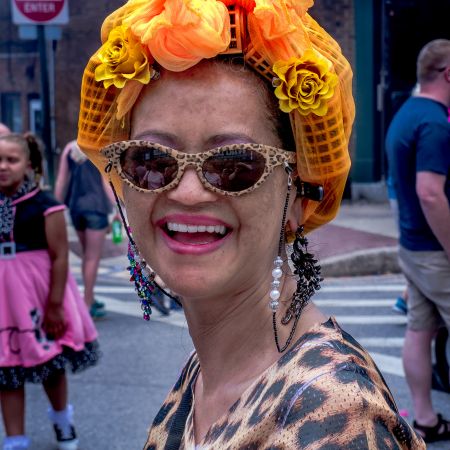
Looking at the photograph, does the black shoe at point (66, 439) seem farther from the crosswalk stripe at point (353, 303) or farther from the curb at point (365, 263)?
the curb at point (365, 263)

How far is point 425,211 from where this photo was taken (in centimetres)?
476

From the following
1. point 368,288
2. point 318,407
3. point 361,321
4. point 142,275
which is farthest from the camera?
point 368,288

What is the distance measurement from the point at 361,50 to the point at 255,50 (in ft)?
54.5

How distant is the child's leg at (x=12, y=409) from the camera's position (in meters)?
4.75

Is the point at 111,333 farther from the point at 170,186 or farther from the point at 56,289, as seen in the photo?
the point at 170,186

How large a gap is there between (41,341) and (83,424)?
1.05 m

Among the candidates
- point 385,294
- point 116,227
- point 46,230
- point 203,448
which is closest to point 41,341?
point 46,230

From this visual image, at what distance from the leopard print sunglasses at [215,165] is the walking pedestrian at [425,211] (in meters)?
3.13

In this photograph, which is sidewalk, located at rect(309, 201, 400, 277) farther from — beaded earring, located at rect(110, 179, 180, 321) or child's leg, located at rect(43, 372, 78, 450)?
beaded earring, located at rect(110, 179, 180, 321)

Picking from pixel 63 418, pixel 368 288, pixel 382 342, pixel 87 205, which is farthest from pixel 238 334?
pixel 368 288

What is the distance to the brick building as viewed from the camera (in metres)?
17.3

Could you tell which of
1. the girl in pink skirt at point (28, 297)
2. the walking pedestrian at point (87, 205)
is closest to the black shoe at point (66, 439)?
the girl in pink skirt at point (28, 297)

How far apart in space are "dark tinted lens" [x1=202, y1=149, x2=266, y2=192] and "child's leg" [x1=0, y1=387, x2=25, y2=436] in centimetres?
341

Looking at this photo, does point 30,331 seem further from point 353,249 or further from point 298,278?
point 353,249
